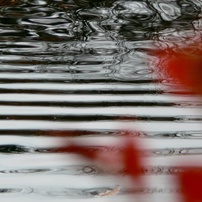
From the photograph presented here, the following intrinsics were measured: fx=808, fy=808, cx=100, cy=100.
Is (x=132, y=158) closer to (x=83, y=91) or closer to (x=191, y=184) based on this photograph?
(x=191, y=184)

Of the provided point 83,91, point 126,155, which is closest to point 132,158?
point 126,155

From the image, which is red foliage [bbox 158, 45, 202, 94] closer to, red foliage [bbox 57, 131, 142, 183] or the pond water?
red foliage [bbox 57, 131, 142, 183]

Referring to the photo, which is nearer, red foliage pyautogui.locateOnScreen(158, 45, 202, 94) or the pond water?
red foliage pyautogui.locateOnScreen(158, 45, 202, 94)

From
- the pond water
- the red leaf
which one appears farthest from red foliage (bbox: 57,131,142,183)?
the pond water

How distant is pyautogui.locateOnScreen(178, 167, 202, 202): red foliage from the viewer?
57 cm

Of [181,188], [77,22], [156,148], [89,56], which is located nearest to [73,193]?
[156,148]

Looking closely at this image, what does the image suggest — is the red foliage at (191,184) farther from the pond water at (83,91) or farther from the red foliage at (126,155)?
the pond water at (83,91)

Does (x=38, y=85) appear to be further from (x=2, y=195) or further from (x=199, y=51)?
(x=199, y=51)

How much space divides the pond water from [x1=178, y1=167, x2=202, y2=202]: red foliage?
1.24 meters

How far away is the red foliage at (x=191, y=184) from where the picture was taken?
0.57 metres

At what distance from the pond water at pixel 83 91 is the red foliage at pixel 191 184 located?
48.7 inches

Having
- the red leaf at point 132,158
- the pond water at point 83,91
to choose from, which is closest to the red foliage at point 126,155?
the red leaf at point 132,158

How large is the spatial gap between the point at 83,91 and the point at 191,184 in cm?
297

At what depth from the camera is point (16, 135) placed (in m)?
3.03
